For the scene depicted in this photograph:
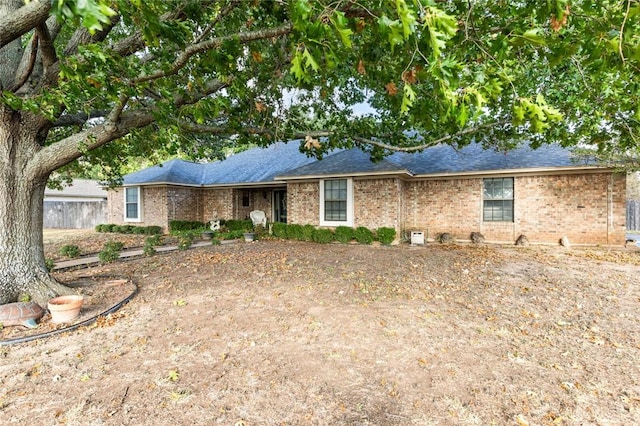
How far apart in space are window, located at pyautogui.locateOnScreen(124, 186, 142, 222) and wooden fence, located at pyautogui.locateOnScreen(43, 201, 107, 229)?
7925 mm

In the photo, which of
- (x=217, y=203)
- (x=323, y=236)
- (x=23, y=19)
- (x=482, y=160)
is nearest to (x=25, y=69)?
(x=23, y=19)

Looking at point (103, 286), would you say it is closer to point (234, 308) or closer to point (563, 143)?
point (234, 308)

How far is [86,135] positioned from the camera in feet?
16.2

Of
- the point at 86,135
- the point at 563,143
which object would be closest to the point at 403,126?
the point at 563,143

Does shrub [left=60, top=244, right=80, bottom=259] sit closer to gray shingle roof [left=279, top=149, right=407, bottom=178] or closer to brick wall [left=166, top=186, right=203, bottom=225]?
brick wall [left=166, top=186, right=203, bottom=225]

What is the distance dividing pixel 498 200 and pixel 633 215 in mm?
11901

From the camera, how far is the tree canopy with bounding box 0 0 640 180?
8.74ft

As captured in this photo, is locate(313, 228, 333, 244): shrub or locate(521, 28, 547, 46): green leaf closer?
locate(521, 28, 547, 46): green leaf

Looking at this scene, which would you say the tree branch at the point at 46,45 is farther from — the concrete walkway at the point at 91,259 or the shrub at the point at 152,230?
the shrub at the point at 152,230

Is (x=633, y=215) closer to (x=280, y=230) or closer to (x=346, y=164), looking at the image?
(x=346, y=164)

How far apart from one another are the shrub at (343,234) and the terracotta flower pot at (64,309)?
332 inches

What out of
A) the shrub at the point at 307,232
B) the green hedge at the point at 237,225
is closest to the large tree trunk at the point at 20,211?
the shrub at the point at 307,232

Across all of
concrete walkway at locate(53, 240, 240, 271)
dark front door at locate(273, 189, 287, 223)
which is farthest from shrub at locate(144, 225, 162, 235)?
dark front door at locate(273, 189, 287, 223)

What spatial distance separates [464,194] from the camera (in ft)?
39.3
